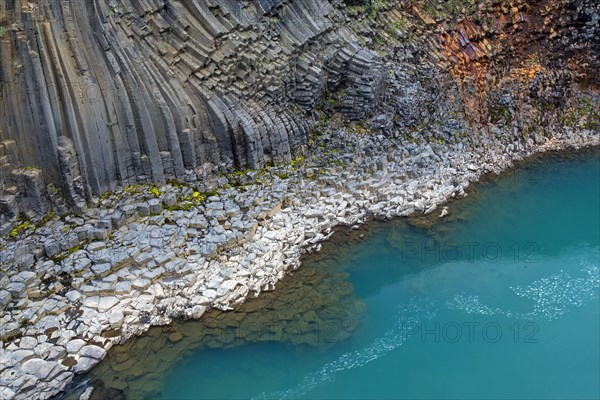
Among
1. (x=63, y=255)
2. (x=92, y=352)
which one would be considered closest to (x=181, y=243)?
(x=63, y=255)

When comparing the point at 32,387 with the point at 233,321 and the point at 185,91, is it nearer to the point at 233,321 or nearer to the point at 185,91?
the point at 233,321

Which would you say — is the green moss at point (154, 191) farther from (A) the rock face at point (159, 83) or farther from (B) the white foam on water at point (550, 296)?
(B) the white foam on water at point (550, 296)

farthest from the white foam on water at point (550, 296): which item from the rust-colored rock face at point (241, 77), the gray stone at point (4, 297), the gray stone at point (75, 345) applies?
the gray stone at point (4, 297)

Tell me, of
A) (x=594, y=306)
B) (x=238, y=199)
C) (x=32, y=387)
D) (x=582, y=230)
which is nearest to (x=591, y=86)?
(x=582, y=230)

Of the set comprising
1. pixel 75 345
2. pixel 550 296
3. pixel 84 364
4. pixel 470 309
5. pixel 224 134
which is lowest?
pixel 550 296

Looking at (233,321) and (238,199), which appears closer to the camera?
(233,321)

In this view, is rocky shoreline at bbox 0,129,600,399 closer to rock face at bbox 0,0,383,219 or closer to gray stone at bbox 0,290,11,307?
gray stone at bbox 0,290,11,307

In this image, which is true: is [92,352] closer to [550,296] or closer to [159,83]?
[159,83]

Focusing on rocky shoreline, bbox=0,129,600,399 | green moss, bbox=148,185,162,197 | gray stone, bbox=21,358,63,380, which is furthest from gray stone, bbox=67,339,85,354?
green moss, bbox=148,185,162,197
